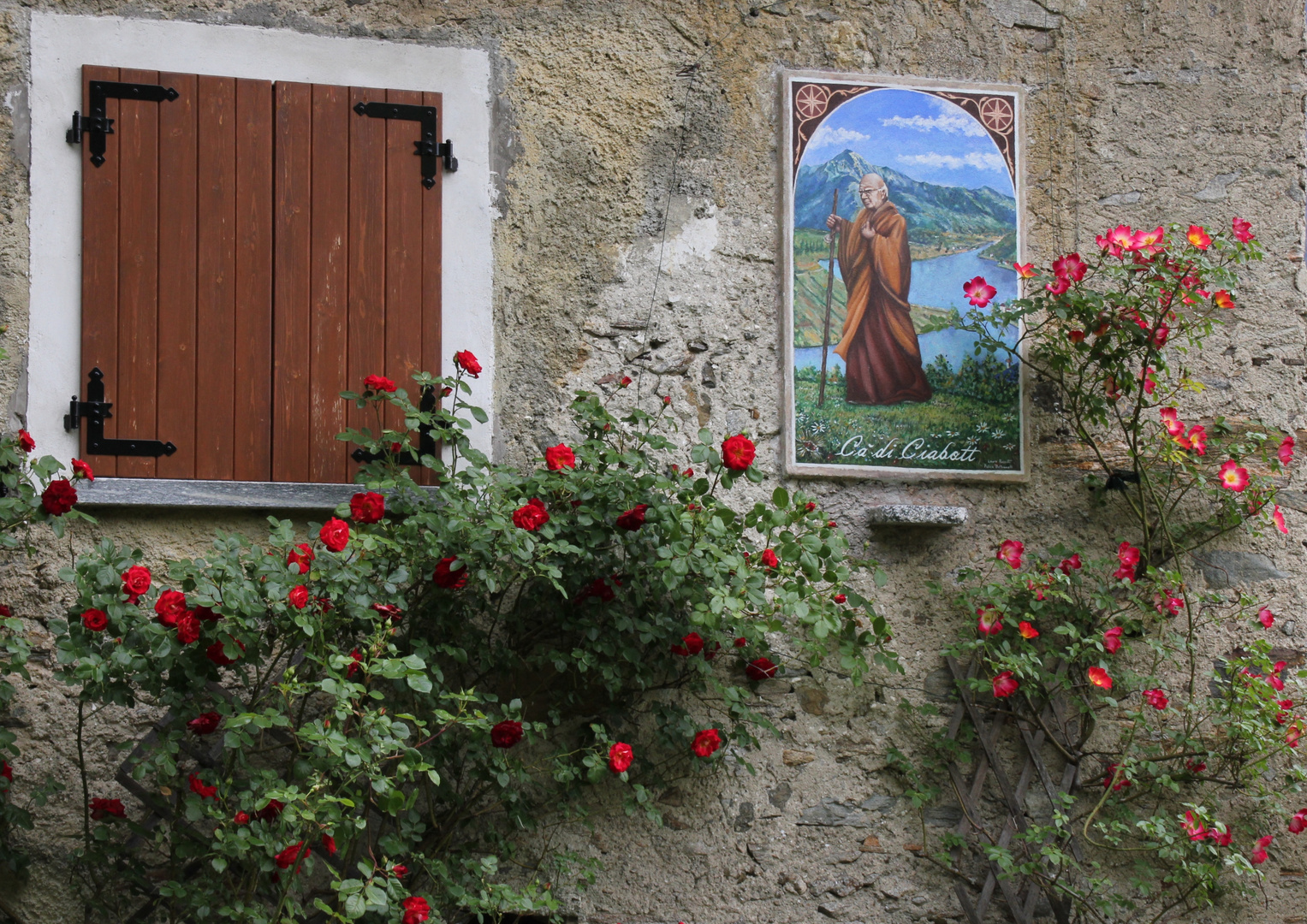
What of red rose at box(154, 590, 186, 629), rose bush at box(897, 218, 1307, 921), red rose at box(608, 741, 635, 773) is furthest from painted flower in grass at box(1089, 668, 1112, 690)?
red rose at box(154, 590, 186, 629)

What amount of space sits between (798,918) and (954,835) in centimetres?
51

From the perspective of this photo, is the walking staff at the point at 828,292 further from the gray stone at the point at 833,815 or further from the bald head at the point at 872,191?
the gray stone at the point at 833,815

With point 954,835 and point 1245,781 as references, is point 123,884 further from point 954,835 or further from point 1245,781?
point 1245,781

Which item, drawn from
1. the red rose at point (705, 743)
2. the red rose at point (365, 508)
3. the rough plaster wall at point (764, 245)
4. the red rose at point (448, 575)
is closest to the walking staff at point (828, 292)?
the rough plaster wall at point (764, 245)

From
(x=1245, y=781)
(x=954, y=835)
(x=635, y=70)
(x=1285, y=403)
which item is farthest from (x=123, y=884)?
(x=1285, y=403)

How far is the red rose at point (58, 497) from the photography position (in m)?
2.89

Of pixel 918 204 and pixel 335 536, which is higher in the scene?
pixel 918 204

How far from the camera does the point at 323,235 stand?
141 inches

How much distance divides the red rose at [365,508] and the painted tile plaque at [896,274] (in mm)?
1287

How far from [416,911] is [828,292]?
214 centimetres

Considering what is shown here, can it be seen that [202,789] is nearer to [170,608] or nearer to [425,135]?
[170,608]

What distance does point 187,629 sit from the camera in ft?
8.95

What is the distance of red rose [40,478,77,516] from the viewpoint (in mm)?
2895
